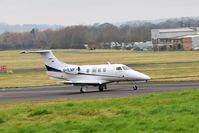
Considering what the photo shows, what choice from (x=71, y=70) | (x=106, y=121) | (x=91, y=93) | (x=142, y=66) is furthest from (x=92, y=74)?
(x=142, y=66)

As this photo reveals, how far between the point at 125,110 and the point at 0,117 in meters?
4.68

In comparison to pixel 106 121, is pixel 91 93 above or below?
below

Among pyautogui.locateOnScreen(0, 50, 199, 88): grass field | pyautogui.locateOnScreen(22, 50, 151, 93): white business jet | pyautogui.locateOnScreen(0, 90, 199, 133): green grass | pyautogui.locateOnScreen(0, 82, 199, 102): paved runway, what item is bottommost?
pyautogui.locateOnScreen(0, 50, 199, 88): grass field

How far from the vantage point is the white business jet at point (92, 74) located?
4309cm

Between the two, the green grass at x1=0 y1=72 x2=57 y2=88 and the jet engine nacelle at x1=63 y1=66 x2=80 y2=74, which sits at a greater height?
the jet engine nacelle at x1=63 y1=66 x2=80 y2=74

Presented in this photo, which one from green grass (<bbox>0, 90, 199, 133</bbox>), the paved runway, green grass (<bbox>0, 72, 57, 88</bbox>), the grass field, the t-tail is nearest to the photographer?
green grass (<bbox>0, 90, 199, 133</bbox>)

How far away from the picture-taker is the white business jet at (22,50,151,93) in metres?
43.1

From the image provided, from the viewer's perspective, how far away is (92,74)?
44219 millimetres

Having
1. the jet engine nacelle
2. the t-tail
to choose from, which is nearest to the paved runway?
the jet engine nacelle

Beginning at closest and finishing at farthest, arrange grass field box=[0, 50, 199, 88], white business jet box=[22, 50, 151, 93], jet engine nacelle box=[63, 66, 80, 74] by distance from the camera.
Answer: white business jet box=[22, 50, 151, 93] → jet engine nacelle box=[63, 66, 80, 74] → grass field box=[0, 50, 199, 88]

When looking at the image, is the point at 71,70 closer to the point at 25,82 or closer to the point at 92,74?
the point at 92,74

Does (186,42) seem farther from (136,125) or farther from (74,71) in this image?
(136,125)

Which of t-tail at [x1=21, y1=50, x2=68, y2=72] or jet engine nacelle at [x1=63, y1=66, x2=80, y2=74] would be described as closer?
jet engine nacelle at [x1=63, y1=66, x2=80, y2=74]

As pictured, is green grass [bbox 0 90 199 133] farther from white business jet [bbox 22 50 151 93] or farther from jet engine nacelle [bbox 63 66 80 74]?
jet engine nacelle [bbox 63 66 80 74]
